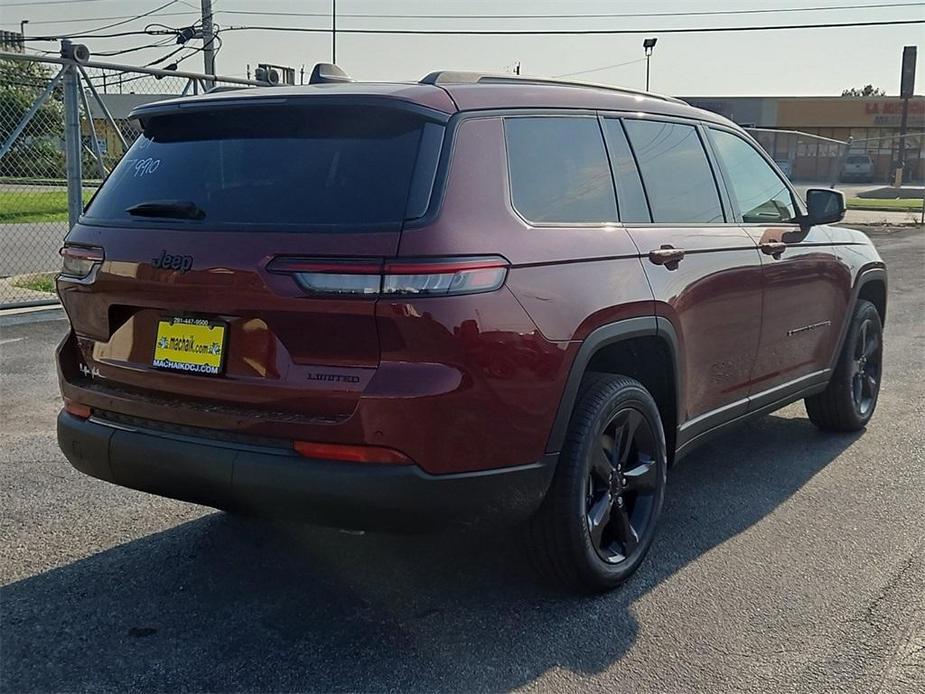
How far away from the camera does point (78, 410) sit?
3.50m

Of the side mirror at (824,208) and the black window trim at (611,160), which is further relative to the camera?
the side mirror at (824,208)

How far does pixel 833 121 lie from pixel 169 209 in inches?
2388

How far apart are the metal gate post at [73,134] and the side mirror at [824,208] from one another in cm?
691

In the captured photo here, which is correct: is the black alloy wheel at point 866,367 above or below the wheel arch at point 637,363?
below

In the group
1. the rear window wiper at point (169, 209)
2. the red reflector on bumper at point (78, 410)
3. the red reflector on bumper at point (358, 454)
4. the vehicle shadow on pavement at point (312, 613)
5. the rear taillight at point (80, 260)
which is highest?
the rear window wiper at point (169, 209)

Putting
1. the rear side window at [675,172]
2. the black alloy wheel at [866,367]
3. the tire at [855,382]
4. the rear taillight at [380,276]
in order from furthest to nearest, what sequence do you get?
1. the black alloy wheel at [866,367]
2. the tire at [855,382]
3. the rear side window at [675,172]
4. the rear taillight at [380,276]

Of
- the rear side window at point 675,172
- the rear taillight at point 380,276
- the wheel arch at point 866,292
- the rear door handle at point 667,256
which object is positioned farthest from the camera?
the wheel arch at point 866,292

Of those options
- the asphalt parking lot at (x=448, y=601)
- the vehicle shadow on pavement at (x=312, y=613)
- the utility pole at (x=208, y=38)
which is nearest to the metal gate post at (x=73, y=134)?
the asphalt parking lot at (x=448, y=601)

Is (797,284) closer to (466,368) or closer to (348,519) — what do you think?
(466,368)

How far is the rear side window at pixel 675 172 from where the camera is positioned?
4.00m

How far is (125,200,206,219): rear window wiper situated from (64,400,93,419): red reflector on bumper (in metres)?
0.72

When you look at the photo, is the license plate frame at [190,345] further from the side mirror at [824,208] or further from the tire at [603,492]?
the side mirror at [824,208]

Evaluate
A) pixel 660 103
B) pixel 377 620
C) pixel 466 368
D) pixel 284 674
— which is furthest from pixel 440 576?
pixel 660 103

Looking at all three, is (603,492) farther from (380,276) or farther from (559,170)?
(380,276)
